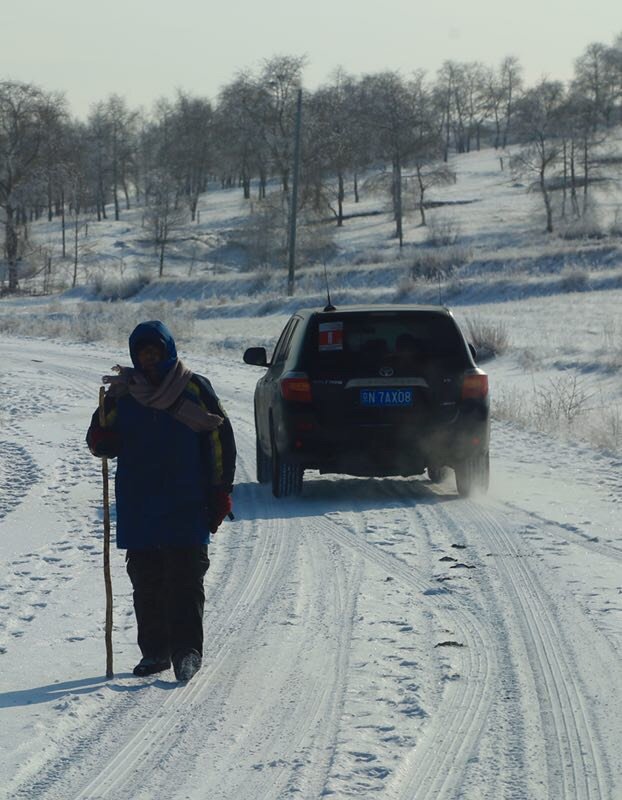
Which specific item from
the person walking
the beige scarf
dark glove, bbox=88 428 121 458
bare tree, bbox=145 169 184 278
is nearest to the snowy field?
the person walking

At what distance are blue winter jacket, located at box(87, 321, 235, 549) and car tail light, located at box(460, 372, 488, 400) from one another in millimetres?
5106

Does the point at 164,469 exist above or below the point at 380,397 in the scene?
above

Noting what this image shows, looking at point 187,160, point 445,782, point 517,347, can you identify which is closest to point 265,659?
point 445,782

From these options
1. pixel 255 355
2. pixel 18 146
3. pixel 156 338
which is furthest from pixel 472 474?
pixel 18 146

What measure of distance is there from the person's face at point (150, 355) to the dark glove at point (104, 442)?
1.27 feet

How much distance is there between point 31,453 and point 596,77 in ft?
423

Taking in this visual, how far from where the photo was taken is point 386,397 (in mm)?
10820

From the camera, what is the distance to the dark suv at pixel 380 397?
35.5ft

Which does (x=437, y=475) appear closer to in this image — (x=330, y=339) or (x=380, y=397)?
(x=380, y=397)

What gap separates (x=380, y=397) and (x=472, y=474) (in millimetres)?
1191

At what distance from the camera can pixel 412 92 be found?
92312 millimetres

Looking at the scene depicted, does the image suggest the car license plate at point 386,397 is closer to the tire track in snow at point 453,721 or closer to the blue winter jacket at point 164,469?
the tire track in snow at point 453,721

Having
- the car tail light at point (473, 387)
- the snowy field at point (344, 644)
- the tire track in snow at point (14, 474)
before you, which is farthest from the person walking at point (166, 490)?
the car tail light at point (473, 387)

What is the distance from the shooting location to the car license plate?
10.8 meters
